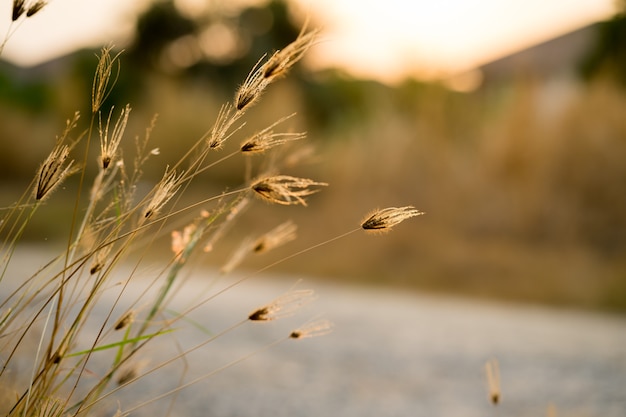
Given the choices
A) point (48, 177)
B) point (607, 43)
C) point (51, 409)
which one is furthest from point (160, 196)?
point (607, 43)

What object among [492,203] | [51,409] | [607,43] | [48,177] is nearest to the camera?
[48,177]

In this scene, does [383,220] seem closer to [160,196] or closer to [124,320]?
[160,196]

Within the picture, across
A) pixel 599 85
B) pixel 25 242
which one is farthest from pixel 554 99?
pixel 25 242

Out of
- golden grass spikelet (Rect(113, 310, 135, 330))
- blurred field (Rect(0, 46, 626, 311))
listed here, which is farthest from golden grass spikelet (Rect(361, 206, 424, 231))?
blurred field (Rect(0, 46, 626, 311))

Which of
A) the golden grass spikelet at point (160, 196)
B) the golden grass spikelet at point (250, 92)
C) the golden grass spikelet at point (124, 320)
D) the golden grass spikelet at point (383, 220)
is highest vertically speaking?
the golden grass spikelet at point (250, 92)

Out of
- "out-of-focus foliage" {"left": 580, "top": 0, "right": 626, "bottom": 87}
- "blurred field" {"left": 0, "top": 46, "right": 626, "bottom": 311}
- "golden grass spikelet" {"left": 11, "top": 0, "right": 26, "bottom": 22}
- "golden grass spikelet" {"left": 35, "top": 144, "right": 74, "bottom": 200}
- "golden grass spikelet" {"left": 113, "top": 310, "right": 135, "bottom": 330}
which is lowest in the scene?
"golden grass spikelet" {"left": 113, "top": 310, "right": 135, "bottom": 330}

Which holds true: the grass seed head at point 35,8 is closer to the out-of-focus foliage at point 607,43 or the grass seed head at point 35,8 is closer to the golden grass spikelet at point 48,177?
the golden grass spikelet at point 48,177

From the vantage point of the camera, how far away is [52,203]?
37.3ft

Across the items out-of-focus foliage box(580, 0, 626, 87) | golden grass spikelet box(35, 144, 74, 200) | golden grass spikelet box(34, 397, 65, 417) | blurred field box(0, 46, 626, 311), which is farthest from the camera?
out-of-focus foliage box(580, 0, 626, 87)

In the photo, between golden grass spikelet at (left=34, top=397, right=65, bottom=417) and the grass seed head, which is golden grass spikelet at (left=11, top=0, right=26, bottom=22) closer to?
the grass seed head

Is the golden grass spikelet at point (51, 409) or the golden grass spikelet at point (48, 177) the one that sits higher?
the golden grass spikelet at point (48, 177)

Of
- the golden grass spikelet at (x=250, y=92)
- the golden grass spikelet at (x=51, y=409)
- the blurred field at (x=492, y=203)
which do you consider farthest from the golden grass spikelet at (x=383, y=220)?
the blurred field at (x=492, y=203)

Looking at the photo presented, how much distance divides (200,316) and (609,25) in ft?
50.4

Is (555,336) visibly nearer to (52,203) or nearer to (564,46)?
(52,203)
